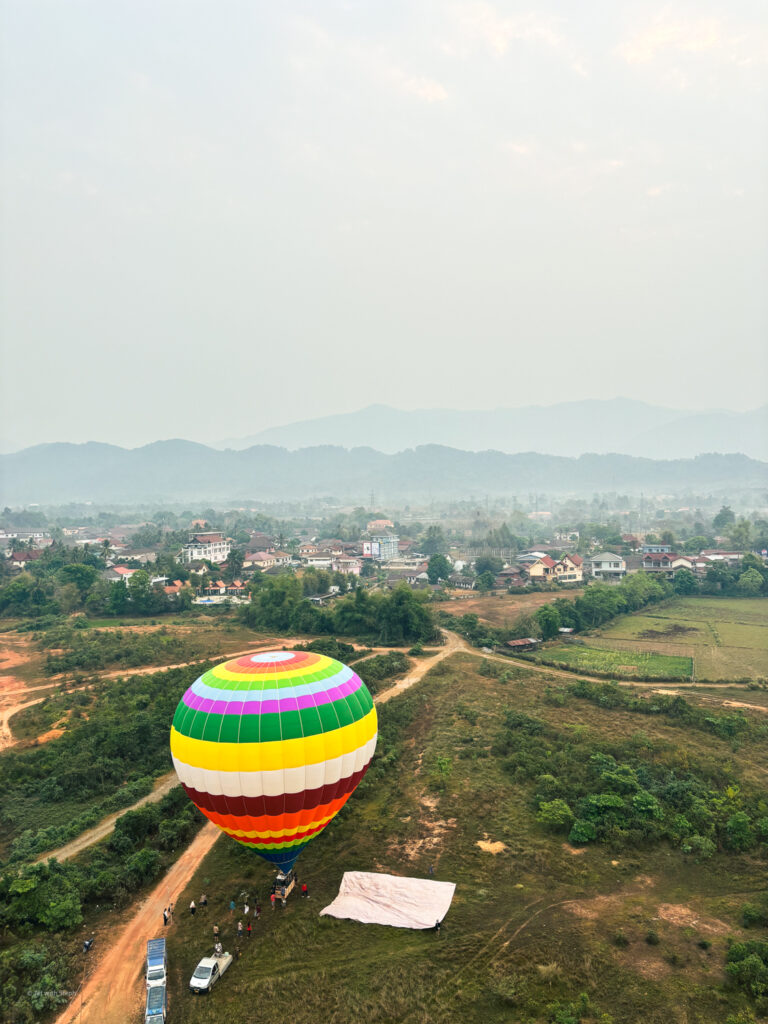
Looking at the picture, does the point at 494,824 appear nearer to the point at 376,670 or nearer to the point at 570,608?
the point at 376,670

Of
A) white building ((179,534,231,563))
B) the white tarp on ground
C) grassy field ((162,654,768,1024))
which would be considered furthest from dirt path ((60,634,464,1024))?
white building ((179,534,231,563))

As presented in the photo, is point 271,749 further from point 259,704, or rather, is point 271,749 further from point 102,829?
point 102,829

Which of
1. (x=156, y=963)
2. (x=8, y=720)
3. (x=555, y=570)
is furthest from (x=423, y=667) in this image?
(x=555, y=570)

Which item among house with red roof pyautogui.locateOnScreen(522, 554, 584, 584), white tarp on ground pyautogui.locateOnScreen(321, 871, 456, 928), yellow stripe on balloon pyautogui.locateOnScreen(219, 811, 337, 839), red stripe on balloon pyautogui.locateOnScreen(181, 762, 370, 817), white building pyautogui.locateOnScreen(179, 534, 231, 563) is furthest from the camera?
white building pyautogui.locateOnScreen(179, 534, 231, 563)

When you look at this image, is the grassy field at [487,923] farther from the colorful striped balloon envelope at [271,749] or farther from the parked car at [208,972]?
the colorful striped balloon envelope at [271,749]

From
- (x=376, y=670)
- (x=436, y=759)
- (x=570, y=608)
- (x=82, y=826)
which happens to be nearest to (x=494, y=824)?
(x=436, y=759)

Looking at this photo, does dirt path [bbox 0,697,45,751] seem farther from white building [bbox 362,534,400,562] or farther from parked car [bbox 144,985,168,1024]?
white building [bbox 362,534,400,562]

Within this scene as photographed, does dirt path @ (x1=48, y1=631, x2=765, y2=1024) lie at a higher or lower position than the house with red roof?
lower
